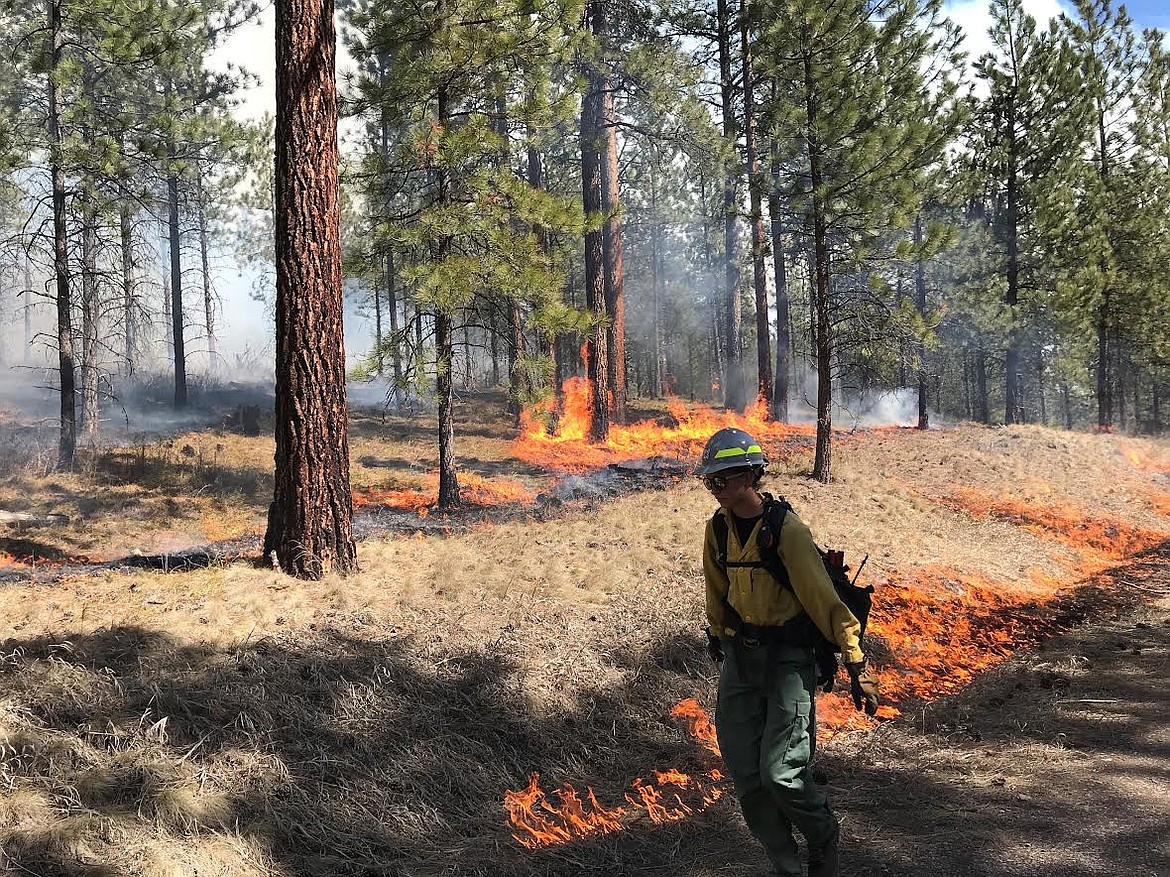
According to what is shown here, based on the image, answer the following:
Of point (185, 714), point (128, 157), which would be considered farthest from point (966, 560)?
point (128, 157)

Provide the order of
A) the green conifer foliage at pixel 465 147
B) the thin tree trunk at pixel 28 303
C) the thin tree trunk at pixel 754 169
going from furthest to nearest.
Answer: the thin tree trunk at pixel 754 169, the thin tree trunk at pixel 28 303, the green conifer foliage at pixel 465 147

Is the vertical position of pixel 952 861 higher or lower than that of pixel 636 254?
lower

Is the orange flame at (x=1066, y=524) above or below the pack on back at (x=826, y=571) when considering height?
below

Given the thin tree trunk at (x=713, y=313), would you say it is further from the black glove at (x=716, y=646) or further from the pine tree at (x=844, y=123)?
the black glove at (x=716, y=646)

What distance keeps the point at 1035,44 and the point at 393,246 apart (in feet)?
76.4

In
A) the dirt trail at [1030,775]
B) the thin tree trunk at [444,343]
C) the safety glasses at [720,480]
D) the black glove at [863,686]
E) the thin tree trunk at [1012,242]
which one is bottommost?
the dirt trail at [1030,775]

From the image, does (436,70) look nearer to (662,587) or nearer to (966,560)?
(662,587)

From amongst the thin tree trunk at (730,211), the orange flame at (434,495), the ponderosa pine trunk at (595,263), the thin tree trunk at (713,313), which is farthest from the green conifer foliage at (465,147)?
the thin tree trunk at (713,313)

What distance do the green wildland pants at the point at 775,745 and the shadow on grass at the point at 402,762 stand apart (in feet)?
1.88

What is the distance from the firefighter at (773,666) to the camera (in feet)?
10.5

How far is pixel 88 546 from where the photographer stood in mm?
9594

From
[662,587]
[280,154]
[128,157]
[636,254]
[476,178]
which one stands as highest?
[636,254]

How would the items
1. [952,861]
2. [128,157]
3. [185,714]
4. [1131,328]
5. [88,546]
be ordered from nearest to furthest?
1. [952,861]
2. [185,714]
3. [88,546]
4. [128,157]
5. [1131,328]

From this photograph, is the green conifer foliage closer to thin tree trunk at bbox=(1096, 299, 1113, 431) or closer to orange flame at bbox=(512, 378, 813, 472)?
orange flame at bbox=(512, 378, 813, 472)
